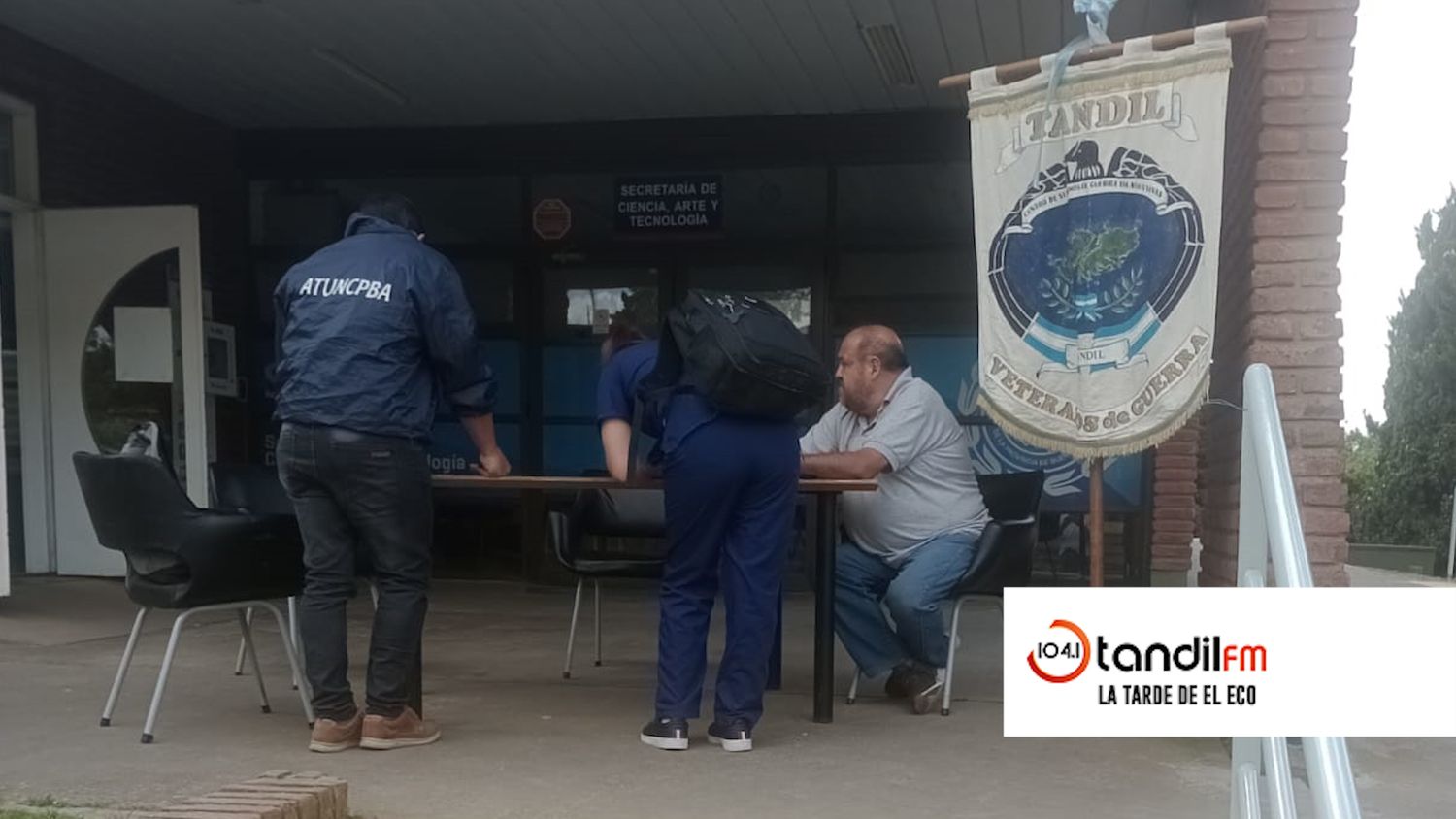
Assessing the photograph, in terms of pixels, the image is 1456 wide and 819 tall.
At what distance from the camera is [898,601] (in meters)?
3.84

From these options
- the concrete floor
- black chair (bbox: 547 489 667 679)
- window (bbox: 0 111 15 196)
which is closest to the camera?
the concrete floor

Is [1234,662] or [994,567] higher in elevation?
[1234,662]

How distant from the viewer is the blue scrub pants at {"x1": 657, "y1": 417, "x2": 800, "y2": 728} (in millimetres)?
3291

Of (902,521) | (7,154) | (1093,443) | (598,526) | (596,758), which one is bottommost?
(596,758)

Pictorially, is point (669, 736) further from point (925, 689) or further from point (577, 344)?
point (577, 344)

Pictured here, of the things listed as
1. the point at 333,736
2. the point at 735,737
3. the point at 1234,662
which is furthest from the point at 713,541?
the point at 1234,662

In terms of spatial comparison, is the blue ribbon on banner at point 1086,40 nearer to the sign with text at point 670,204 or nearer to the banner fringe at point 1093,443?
the banner fringe at point 1093,443

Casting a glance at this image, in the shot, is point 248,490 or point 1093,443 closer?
point 1093,443

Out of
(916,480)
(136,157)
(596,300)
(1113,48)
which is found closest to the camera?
(1113,48)

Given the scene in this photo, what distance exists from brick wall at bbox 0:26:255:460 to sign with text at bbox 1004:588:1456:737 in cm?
636

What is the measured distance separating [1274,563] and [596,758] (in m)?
2.01

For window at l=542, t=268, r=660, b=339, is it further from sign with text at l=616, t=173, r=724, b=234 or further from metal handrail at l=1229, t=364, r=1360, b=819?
metal handrail at l=1229, t=364, r=1360, b=819

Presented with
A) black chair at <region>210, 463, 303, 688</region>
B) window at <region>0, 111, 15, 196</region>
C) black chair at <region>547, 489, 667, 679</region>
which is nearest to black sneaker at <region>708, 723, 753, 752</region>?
black chair at <region>547, 489, 667, 679</region>

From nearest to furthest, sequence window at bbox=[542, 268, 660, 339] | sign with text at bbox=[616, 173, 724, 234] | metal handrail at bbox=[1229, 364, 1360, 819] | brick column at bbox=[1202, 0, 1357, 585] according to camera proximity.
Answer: metal handrail at bbox=[1229, 364, 1360, 819] → brick column at bbox=[1202, 0, 1357, 585] → sign with text at bbox=[616, 173, 724, 234] → window at bbox=[542, 268, 660, 339]
